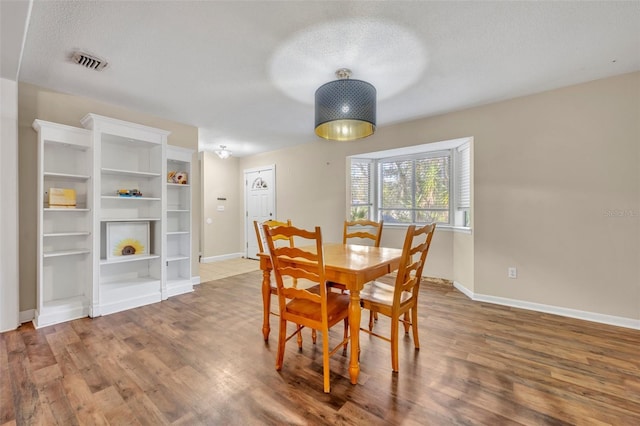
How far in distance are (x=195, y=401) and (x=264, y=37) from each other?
→ 2.53 m

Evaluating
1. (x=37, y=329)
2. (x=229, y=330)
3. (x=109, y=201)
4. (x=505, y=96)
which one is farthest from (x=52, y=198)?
(x=505, y=96)

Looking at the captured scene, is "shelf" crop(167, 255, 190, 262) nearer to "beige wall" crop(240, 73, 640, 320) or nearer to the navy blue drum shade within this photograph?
the navy blue drum shade

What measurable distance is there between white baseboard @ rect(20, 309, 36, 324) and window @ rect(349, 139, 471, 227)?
161 inches

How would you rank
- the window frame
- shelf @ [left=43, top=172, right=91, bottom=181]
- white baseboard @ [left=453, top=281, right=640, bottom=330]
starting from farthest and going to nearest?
the window frame < shelf @ [left=43, top=172, right=91, bottom=181] < white baseboard @ [left=453, top=281, right=640, bottom=330]

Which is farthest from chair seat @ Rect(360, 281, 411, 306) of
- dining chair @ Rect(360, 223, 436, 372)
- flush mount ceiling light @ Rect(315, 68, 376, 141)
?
flush mount ceiling light @ Rect(315, 68, 376, 141)

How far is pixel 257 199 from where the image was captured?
6.23 m

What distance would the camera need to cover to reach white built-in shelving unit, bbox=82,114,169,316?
303 cm

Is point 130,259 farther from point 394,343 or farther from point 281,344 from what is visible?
point 394,343

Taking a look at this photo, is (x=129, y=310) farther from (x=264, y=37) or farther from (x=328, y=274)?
(x=264, y=37)

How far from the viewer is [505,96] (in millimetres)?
3152

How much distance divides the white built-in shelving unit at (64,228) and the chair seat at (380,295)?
298cm

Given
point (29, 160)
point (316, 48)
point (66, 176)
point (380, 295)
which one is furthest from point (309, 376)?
point (29, 160)

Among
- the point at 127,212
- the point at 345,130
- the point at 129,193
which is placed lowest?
the point at 127,212

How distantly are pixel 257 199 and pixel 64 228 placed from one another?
3499 millimetres
